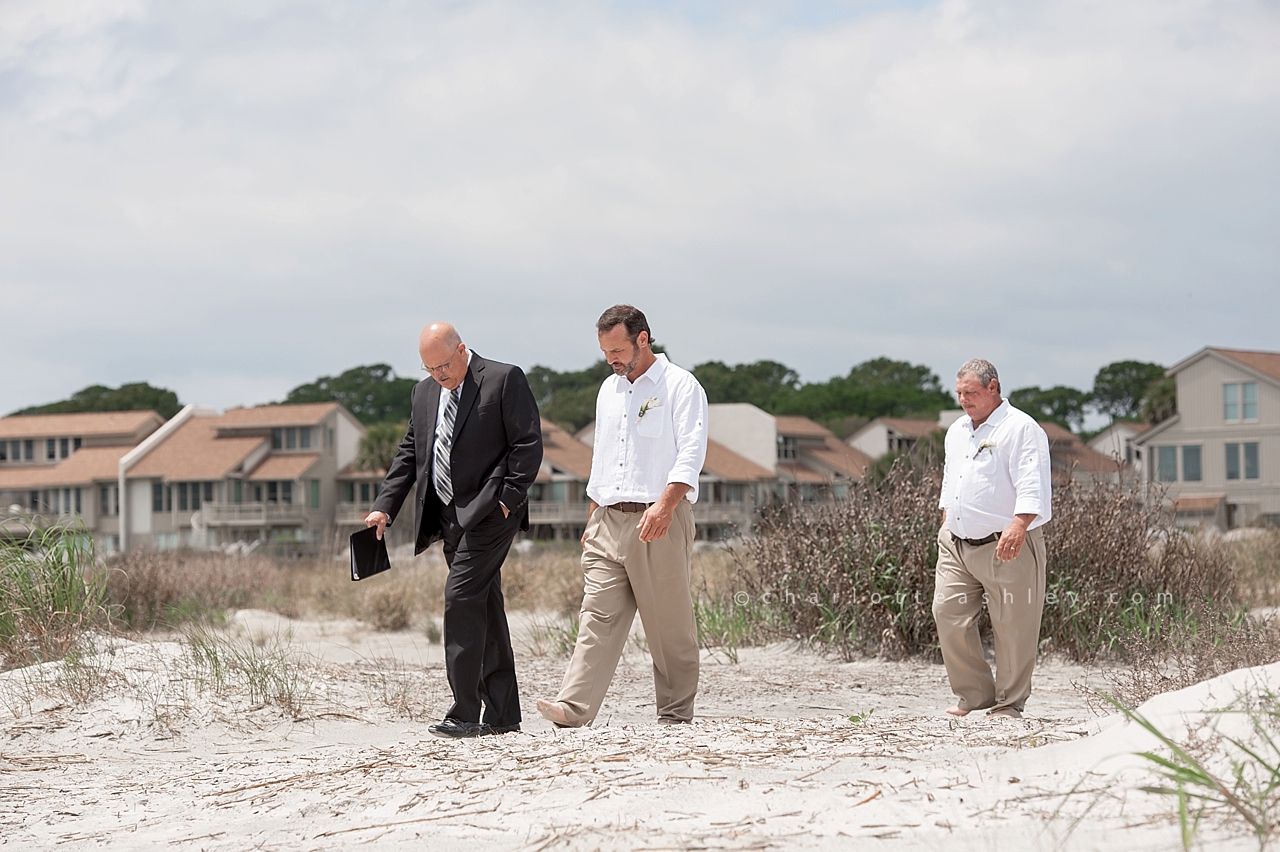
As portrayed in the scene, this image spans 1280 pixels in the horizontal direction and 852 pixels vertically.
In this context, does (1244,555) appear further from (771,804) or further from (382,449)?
(382,449)

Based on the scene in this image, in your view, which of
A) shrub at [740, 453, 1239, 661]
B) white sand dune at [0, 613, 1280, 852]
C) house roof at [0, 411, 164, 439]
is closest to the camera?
white sand dune at [0, 613, 1280, 852]

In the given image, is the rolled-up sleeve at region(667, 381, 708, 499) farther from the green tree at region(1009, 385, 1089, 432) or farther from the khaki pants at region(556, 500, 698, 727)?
the green tree at region(1009, 385, 1089, 432)

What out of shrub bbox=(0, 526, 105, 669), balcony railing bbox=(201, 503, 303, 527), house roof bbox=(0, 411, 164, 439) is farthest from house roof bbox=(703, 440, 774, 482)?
shrub bbox=(0, 526, 105, 669)

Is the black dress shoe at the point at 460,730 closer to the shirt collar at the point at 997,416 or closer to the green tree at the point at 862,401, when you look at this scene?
the shirt collar at the point at 997,416

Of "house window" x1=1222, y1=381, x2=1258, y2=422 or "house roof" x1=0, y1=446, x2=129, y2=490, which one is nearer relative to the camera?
"house window" x1=1222, y1=381, x2=1258, y2=422

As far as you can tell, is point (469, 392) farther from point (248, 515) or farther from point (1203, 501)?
point (248, 515)

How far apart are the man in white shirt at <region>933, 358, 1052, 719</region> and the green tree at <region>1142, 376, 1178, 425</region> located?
4764cm

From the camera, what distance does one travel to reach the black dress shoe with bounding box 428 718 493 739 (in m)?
5.67

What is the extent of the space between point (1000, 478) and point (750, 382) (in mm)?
75836

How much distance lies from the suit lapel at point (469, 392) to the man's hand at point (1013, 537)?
8.30 ft

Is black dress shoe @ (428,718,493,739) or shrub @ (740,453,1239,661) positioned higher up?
shrub @ (740,453,1239,661)

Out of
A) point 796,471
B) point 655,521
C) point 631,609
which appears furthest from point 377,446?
point 655,521

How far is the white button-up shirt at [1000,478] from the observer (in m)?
5.88

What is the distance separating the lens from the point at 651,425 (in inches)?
220
